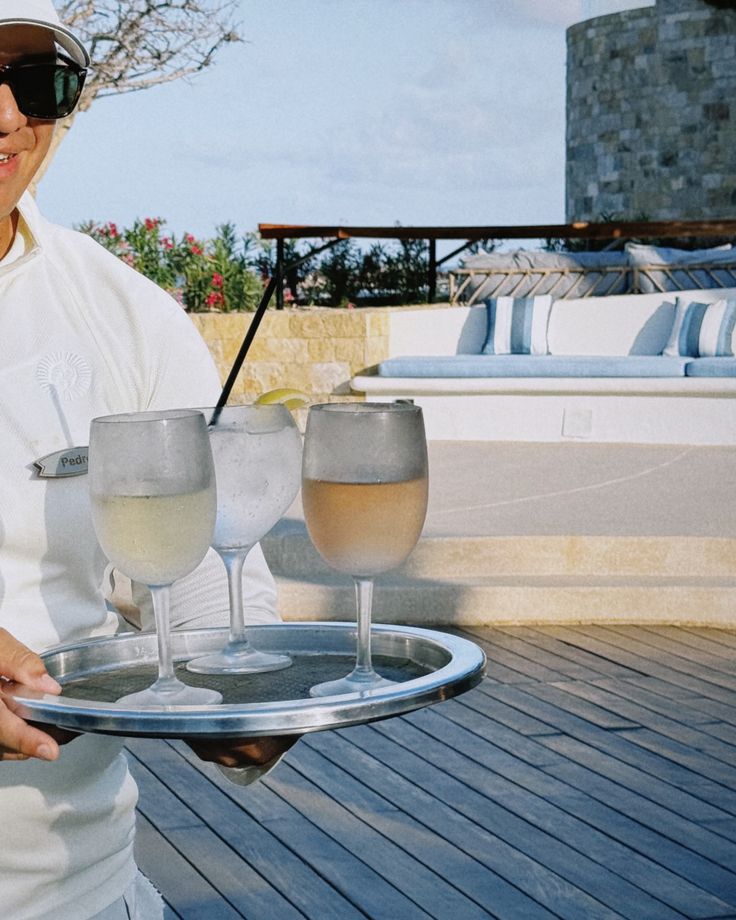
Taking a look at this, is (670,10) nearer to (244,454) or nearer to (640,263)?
(640,263)

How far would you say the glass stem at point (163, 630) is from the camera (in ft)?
3.22

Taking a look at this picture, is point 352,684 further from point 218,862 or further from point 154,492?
point 218,862

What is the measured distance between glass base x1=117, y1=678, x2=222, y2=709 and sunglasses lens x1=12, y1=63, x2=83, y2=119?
1.63 ft

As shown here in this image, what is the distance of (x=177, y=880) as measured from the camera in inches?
101

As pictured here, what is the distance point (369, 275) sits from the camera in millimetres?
9281

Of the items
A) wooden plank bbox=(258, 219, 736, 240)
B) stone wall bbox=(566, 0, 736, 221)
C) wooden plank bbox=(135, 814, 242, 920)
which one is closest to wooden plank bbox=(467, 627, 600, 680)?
wooden plank bbox=(135, 814, 242, 920)

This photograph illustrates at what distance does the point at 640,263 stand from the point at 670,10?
1280cm

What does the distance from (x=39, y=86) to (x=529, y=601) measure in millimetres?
3412

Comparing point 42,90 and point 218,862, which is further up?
point 42,90

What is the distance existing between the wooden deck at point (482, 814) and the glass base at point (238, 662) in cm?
147

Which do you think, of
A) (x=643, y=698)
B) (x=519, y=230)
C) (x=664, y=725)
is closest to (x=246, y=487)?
(x=664, y=725)

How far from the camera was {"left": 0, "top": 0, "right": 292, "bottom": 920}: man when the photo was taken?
3.84 ft

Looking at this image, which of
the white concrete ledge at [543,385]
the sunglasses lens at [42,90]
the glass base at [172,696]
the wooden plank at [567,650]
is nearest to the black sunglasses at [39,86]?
the sunglasses lens at [42,90]

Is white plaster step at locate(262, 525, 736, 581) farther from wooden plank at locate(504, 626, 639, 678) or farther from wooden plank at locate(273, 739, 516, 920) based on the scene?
wooden plank at locate(273, 739, 516, 920)
